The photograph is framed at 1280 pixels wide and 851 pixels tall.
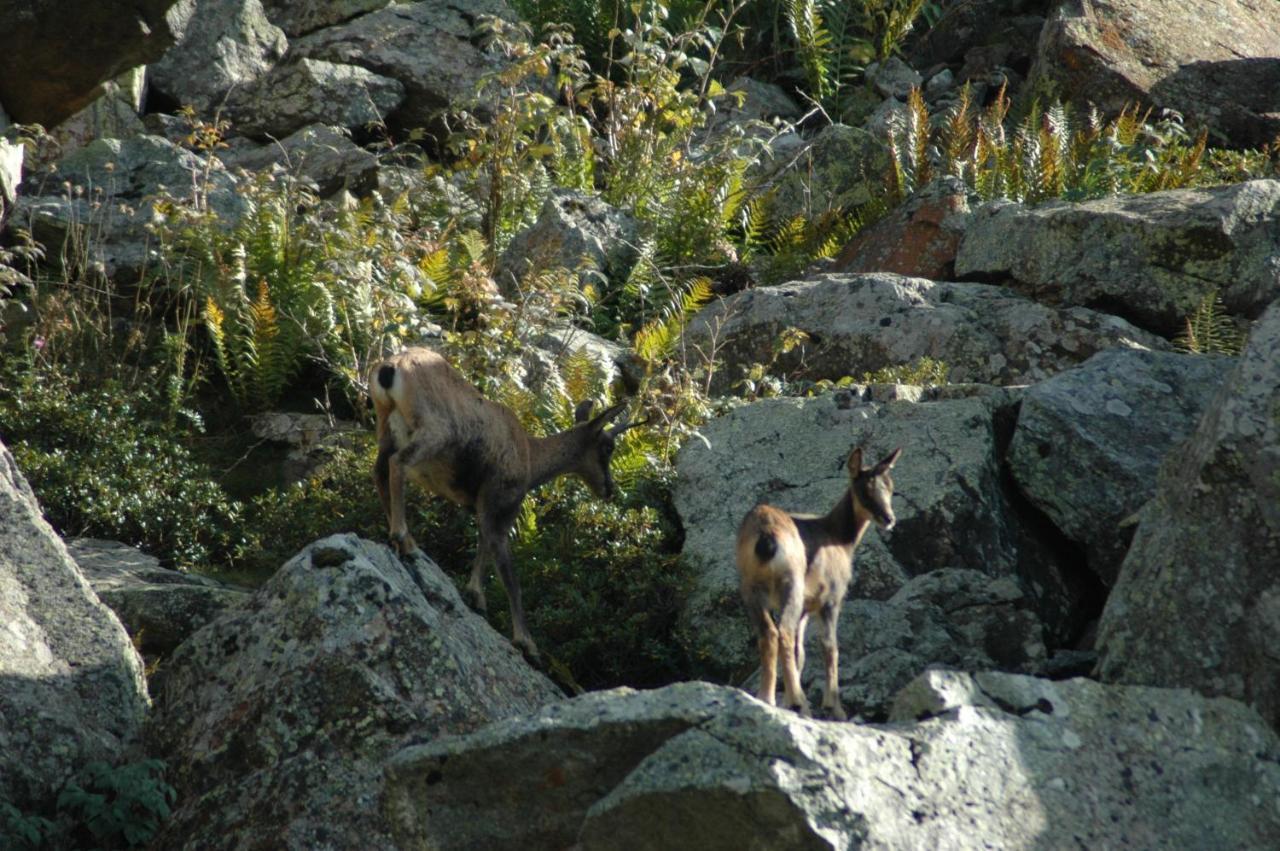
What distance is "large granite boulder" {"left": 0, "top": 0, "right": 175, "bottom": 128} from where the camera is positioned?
13094 millimetres

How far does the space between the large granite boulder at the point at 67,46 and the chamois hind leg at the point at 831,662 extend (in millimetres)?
8908

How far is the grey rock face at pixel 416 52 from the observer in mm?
16844

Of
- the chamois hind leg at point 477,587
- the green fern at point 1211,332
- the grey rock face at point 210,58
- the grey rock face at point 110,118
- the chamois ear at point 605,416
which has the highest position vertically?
the grey rock face at point 210,58

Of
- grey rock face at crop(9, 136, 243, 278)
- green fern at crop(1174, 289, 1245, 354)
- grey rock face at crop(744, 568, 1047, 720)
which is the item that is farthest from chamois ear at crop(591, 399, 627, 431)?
grey rock face at crop(9, 136, 243, 278)

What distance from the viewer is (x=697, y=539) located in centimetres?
1002

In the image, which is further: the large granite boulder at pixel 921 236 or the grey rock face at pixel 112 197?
the large granite boulder at pixel 921 236

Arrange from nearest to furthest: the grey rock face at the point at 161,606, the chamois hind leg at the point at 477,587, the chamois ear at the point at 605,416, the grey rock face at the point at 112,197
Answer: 1. the grey rock face at the point at 161,606
2. the chamois hind leg at the point at 477,587
3. the chamois ear at the point at 605,416
4. the grey rock face at the point at 112,197

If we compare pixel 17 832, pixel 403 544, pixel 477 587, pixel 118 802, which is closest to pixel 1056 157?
pixel 477 587

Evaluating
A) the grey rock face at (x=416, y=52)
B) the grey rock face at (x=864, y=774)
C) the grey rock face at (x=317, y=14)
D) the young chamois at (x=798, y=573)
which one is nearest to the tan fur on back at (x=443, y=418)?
the young chamois at (x=798, y=573)

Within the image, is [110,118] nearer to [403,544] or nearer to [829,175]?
[829,175]

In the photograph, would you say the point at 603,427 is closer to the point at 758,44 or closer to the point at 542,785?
the point at 542,785

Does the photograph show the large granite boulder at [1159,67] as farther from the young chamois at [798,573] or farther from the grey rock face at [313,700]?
the grey rock face at [313,700]

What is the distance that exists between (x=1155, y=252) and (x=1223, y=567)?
6.06m

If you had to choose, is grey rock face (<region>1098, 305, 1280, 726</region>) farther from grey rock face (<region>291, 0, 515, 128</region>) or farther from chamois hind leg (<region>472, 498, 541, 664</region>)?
grey rock face (<region>291, 0, 515, 128</region>)
